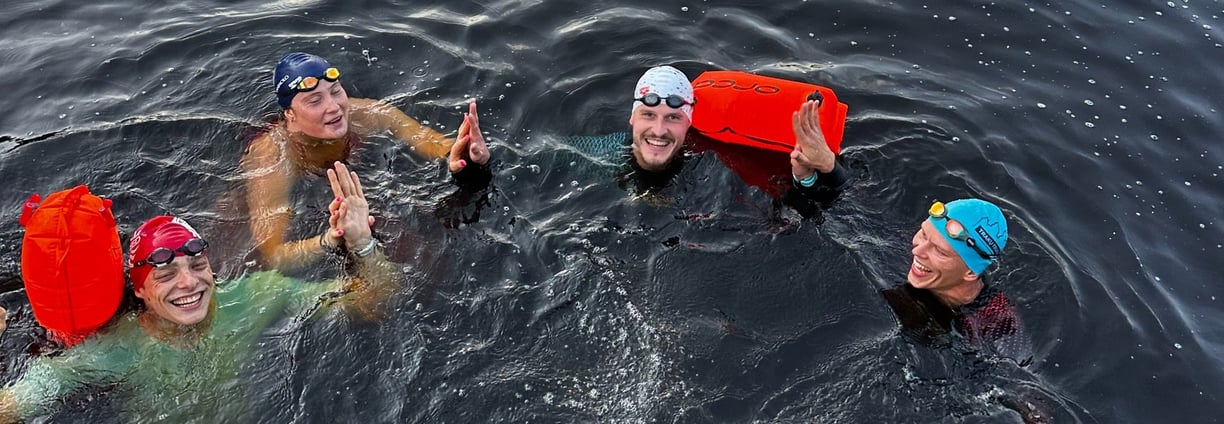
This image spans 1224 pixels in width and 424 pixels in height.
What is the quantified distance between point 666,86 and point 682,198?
93 cm

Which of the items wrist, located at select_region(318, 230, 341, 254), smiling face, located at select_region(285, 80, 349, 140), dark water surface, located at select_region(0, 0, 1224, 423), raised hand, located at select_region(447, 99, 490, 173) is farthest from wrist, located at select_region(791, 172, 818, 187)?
smiling face, located at select_region(285, 80, 349, 140)

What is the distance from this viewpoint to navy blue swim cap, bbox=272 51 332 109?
7.71m

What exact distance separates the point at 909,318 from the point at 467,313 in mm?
3127

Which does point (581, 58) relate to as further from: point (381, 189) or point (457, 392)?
point (457, 392)

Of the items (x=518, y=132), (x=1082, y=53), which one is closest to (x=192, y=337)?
(x=518, y=132)

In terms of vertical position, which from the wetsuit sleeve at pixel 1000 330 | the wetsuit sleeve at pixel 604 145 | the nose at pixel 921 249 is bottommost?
the wetsuit sleeve at pixel 1000 330

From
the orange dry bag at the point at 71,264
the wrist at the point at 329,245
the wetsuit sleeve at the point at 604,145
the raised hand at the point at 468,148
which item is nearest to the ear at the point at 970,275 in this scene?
the wetsuit sleeve at the point at 604,145

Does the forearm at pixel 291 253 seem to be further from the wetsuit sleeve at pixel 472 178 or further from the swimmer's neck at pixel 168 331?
the wetsuit sleeve at pixel 472 178

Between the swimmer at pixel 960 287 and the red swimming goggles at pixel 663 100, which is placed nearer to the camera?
the swimmer at pixel 960 287

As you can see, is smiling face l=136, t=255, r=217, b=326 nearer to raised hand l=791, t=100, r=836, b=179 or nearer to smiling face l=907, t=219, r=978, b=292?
raised hand l=791, t=100, r=836, b=179

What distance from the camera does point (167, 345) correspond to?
590cm

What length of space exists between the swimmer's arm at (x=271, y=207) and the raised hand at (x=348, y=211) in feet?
0.98

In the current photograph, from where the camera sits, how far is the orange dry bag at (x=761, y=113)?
24.3ft

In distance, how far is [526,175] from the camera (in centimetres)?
764
